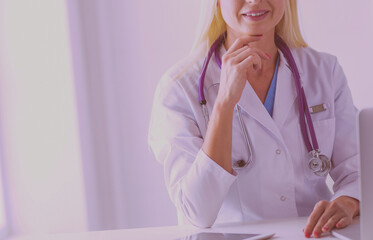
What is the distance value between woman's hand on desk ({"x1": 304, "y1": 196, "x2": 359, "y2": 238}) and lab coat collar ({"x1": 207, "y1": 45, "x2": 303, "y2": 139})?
1.11ft

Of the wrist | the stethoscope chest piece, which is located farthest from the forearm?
the stethoscope chest piece

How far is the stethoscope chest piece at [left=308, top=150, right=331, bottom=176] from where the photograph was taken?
1.64m

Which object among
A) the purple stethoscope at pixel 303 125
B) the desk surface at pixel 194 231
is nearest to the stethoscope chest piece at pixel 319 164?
the purple stethoscope at pixel 303 125

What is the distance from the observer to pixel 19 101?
8.69ft

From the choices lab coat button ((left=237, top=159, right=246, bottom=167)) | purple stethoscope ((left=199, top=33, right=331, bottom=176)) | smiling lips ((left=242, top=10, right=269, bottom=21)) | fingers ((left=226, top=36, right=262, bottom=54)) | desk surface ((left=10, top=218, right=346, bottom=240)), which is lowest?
desk surface ((left=10, top=218, right=346, bottom=240))

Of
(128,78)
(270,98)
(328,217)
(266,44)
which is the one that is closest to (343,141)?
(270,98)

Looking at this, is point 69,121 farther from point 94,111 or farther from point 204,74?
point 204,74

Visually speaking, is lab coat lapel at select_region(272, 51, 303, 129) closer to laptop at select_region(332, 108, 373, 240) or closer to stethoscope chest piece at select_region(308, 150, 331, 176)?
stethoscope chest piece at select_region(308, 150, 331, 176)

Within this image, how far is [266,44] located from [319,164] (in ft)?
Answer: 1.40

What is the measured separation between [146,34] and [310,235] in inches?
77.0

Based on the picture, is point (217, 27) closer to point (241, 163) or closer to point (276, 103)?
point (276, 103)

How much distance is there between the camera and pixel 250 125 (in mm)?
1698

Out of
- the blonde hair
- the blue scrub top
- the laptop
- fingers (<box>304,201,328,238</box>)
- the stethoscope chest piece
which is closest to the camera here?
the laptop

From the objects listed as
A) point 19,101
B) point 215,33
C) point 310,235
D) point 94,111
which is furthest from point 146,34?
point 310,235
